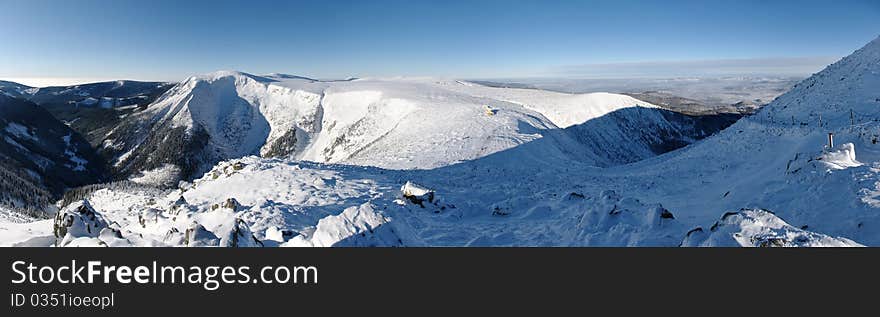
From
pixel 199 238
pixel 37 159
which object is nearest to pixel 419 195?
pixel 199 238

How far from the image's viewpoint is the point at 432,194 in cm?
1786

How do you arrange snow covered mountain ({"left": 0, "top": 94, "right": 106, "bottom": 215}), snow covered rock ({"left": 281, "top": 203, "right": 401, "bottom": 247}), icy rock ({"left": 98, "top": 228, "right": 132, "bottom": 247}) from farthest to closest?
snow covered mountain ({"left": 0, "top": 94, "right": 106, "bottom": 215}) → snow covered rock ({"left": 281, "top": 203, "right": 401, "bottom": 247}) → icy rock ({"left": 98, "top": 228, "right": 132, "bottom": 247})

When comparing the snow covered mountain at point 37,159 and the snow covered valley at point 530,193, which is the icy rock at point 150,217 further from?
the snow covered mountain at point 37,159

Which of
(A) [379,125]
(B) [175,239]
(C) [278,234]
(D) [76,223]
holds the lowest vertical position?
(C) [278,234]

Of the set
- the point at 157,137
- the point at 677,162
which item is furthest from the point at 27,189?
the point at 677,162

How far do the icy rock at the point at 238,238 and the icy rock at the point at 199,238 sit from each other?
0.96 ft

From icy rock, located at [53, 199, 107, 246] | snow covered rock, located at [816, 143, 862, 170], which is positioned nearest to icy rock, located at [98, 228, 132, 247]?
icy rock, located at [53, 199, 107, 246]

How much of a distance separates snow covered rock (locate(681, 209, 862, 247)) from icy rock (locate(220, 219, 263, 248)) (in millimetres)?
10983

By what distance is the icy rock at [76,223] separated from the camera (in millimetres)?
12211

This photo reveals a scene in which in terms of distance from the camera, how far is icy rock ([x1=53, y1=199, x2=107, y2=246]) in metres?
12.2

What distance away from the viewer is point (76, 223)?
1238 centimetres

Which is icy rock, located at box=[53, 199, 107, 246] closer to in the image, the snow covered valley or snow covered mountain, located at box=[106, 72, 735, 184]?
the snow covered valley

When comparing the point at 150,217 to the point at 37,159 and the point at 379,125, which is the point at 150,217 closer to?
the point at 379,125

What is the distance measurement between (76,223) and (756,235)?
59.1 ft
